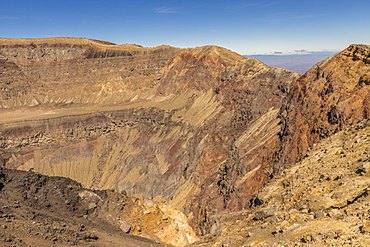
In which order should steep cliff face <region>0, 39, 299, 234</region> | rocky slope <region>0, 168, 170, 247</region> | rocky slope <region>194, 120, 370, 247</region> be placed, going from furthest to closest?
steep cliff face <region>0, 39, 299, 234</region> < rocky slope <region>0, 168, 170, 247</region> < rocky slope <region>194, 120, 370, 247</region>

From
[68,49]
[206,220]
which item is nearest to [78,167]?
[206,220]

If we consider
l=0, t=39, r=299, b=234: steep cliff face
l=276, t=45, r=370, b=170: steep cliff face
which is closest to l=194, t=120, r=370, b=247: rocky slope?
l=276, t=45, r=370, b=170: steep cliff face

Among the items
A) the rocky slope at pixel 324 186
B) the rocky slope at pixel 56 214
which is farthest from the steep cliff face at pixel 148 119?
the rocky slope at pixel 56 214

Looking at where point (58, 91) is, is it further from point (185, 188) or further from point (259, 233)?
point (259, 233)

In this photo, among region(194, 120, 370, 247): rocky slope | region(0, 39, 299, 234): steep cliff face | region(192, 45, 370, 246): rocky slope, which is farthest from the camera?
region(0, 39, 299, 234): steep cliff face

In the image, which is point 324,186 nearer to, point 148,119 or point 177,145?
point 177,145

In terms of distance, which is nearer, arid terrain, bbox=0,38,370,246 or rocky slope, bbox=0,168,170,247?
arid terrain, bbox=0,38,370,246

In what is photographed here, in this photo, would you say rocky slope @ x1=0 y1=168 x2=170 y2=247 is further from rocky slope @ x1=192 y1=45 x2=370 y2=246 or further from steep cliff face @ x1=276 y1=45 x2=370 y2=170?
steep cliff face @ x1=276 y1=45 x2=370 y2=170

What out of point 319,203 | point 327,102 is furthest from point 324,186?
point 327,102
